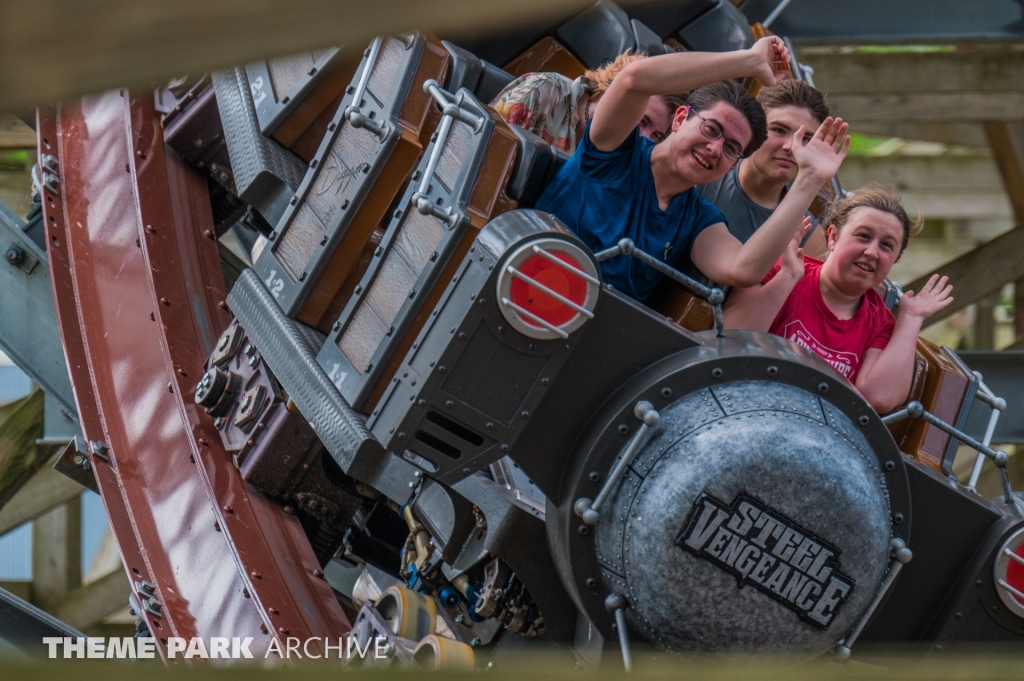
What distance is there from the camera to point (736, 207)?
290 centimetres

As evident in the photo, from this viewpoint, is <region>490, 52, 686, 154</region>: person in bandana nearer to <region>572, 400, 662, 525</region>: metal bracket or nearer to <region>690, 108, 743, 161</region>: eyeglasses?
<region>690, 108, 743, 161</region>: eyeglasses

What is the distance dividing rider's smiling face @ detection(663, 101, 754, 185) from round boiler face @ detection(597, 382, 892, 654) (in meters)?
0.45

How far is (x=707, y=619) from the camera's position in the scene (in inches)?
83.9

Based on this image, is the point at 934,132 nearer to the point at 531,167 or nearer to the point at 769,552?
the point at 531,167

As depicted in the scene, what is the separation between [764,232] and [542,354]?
1.81 ft

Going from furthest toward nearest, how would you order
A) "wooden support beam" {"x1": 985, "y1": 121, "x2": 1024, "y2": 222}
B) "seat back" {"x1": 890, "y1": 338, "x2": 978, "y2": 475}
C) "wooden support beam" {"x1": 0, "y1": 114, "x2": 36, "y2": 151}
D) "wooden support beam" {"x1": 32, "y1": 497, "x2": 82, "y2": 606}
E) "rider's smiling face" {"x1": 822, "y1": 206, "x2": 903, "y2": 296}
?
1. "wooden support beam" {"x1": 985, "y1": 121, "x2": 1024, "y2": 222}
2. "wooden support beam" {"x1": 32, "y1": 497, "x2": 82, "y2": 606}
3. "wooden support beam" {"x1": 0, "y1": 114, "x2": 36, "y2": 151}
4. "seat back" {"x1": 890, "y1": 338, "x2": 978, "y2": 475}
5. "rider's smiling face" {"x1": 822, "y1": 206, "x2": 903, "y2": 296}

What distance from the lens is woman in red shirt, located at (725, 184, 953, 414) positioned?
2562 mm

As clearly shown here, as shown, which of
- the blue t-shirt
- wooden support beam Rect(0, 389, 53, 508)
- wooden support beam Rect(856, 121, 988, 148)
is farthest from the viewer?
wooden support beam Rect(856, 121, 988, 148)

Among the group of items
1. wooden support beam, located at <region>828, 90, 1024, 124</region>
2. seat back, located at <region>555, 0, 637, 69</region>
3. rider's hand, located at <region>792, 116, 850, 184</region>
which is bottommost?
rider's hand, located at <region>792, 116, 850, 184</region>

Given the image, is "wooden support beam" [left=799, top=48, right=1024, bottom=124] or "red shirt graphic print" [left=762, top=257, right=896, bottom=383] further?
"wooden support beam" [left=799, top=48, right=1024, bottom=124]

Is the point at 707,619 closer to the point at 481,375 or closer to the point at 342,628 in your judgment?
the point at 481,375

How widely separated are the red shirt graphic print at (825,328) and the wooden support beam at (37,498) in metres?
3.22

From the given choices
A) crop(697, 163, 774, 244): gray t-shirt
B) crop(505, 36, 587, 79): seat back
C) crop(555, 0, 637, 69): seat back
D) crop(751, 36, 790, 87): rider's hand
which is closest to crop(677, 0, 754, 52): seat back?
crop(555, 0, 637, 69): seat back

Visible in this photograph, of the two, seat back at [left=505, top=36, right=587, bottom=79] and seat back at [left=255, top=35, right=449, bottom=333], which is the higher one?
seat back at [left=505, top=36, right=587, bottom=79]
